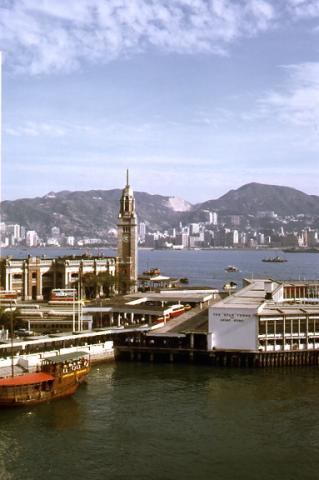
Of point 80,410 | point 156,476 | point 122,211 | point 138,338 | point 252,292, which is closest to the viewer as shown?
point 156,476

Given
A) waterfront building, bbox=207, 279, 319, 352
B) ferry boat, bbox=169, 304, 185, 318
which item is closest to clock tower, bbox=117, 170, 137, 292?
ferry boat, bbox=169, 304, 185, 318

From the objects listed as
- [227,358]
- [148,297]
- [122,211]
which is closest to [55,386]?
[227,358]

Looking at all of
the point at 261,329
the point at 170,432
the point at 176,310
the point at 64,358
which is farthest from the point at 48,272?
the point at 170,432

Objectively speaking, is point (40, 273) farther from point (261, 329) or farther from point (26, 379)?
point (26, 379)

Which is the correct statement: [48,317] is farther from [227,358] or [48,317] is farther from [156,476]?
[156,476]

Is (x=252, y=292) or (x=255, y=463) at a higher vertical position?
(x=252, y=292)
